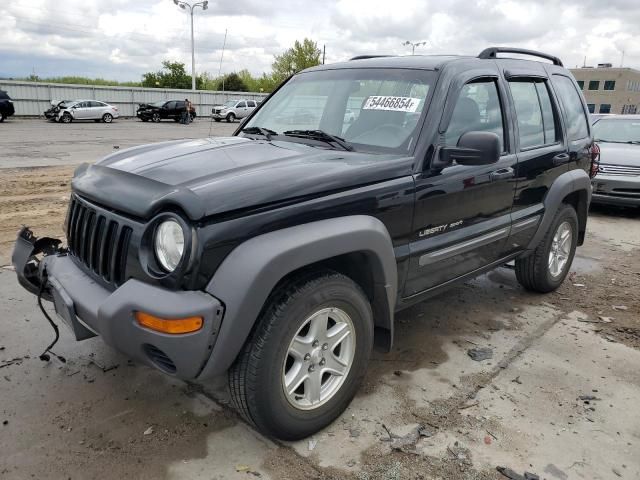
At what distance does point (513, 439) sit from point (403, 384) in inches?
27.8

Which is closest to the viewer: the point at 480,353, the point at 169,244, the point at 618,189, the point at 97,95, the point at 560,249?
the point at 169,244

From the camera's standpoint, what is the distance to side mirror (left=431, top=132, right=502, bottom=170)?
2816 mm

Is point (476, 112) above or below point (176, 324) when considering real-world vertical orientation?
above

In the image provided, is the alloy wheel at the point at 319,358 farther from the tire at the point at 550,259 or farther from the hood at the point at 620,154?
the hood at the point at 620,154

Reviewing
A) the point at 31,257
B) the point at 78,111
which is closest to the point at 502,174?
the point at 31,257

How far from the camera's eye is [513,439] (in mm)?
2686

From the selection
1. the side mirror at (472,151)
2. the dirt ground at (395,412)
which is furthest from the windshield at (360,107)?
the dirt ground at (395,412)

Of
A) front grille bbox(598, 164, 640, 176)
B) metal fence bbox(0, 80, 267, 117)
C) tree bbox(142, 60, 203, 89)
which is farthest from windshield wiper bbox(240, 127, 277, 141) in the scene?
tree bbox(142, 60, 203, 89)

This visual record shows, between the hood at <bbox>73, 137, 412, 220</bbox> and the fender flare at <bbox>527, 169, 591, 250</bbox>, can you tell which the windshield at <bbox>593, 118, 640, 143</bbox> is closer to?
the fender flare at <bbox>527, 169, 591, 250</bbox>

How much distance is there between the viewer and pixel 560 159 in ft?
13.7

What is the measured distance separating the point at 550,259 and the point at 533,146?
121 cm

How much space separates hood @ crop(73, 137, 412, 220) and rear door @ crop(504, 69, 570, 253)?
1.33 m

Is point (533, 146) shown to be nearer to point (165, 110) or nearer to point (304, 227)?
point (304, 227)

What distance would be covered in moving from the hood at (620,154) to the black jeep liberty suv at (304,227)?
5242mm
